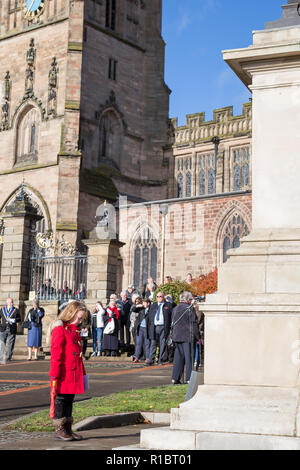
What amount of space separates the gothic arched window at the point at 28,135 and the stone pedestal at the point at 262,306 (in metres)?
35.6

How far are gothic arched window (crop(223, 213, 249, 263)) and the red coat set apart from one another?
28.9 m

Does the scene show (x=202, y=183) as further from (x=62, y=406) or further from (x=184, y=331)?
(x=62, y=406)

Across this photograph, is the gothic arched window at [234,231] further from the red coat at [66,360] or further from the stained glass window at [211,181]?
the red coat at [66,360]

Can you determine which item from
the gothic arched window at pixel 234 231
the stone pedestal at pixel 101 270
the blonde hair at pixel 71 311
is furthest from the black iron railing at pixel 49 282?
the gothic arched window at pixel 234 231

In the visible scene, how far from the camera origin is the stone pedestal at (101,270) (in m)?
20.8

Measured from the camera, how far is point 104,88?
139ft

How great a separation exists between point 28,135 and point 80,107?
414 centimetres

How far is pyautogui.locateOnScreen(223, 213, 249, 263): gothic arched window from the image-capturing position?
35.7 metres

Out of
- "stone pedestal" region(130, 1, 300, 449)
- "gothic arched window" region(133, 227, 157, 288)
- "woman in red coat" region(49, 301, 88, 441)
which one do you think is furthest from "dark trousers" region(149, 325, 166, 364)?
"gothic arched window" region(133, 227, 157, 288)

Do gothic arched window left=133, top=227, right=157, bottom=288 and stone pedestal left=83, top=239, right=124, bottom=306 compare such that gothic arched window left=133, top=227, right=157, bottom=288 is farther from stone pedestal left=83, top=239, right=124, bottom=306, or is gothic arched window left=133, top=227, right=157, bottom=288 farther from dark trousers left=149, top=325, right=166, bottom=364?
dark trousers left=149, top=325, right=166, bottom=364

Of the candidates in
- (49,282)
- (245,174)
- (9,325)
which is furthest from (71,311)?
(245,174)

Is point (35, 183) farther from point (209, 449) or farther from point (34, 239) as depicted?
point (209, 449)

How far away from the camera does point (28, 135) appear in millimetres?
42344

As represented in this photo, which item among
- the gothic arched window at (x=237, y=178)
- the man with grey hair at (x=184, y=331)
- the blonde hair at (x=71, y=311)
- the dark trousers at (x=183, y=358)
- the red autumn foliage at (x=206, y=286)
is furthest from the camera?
the gothic arched window at (x=237, y=178)
